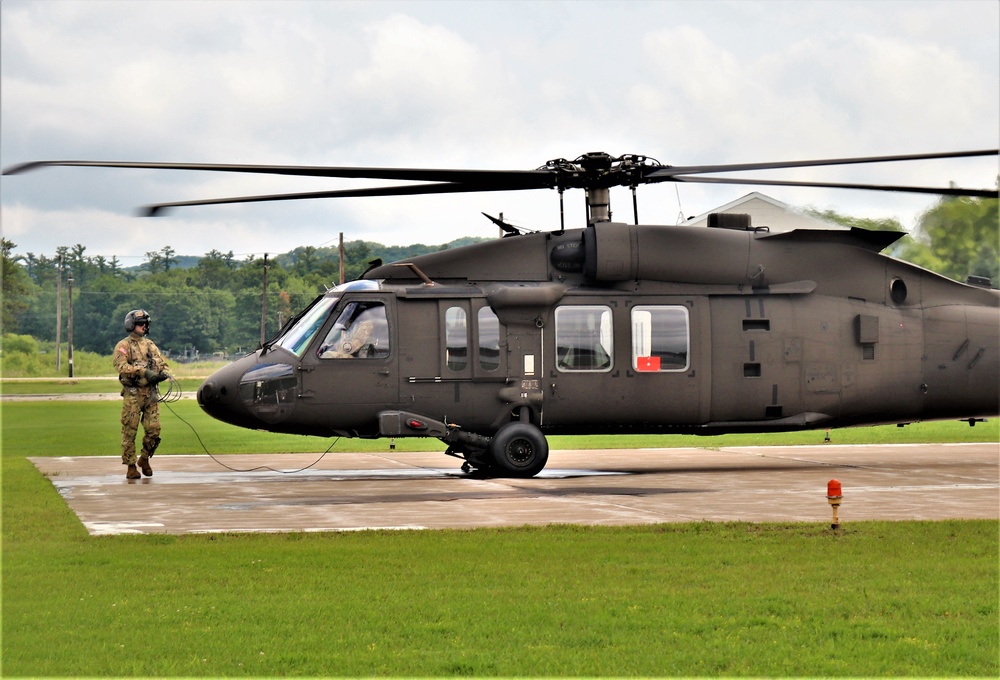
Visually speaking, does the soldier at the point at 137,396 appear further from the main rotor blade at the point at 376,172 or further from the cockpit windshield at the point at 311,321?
the main rotor blade at the point at 376,172

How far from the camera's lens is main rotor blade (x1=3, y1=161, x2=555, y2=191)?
1409 centimetres

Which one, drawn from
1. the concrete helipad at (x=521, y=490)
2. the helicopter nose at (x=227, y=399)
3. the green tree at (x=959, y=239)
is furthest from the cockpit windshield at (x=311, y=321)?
the green tree at (x=959, y=239)

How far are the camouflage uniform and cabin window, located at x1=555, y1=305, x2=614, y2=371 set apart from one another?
6512 millimetres

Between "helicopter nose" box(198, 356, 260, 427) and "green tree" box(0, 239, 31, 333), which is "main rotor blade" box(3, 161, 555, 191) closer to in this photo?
"helicopter nose" box(198, 356, 260, 427)

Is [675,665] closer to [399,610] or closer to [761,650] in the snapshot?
[761,650]

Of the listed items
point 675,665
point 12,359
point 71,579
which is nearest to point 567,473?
point 71,579

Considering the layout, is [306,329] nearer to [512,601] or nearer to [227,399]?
[227,399]

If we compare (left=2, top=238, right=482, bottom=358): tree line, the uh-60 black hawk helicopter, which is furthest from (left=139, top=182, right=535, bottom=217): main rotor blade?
(left=2, top=238, right=482, bottom=358): tree line

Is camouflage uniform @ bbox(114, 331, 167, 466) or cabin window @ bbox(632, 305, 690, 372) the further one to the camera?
cabin window @ bbox(632, 305, 690, 372)

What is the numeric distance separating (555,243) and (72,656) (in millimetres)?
12623

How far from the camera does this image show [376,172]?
48.8 feet

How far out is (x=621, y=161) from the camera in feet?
56.3

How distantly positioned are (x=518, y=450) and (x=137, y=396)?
6215mm

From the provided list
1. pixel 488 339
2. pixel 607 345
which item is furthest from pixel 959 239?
pixel 488 339
